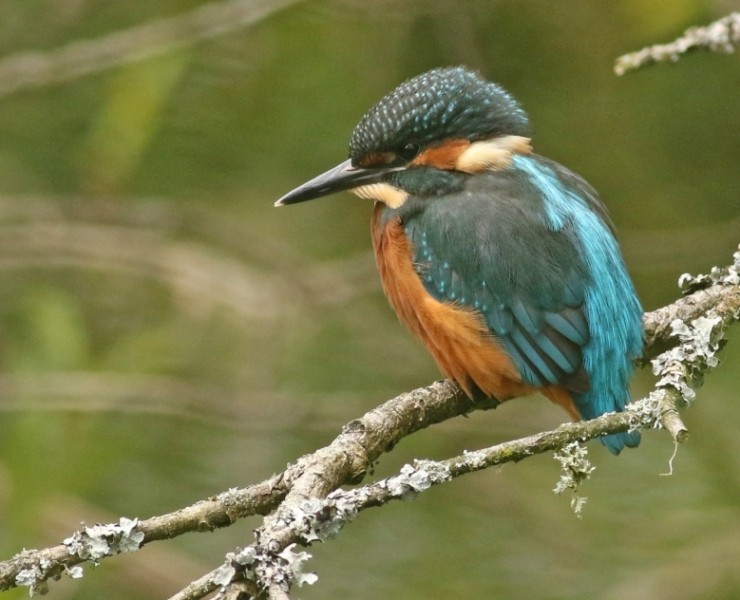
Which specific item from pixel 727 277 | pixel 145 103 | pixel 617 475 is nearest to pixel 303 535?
pixel 727 277

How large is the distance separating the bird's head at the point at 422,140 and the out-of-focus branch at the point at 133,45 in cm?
98

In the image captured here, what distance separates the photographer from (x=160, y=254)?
4809 millimetres

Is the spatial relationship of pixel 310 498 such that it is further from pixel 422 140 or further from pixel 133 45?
pixel 133 45

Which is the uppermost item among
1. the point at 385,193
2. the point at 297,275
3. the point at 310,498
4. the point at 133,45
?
the point at 133,45

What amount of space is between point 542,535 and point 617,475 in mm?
397

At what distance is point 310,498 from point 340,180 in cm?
147

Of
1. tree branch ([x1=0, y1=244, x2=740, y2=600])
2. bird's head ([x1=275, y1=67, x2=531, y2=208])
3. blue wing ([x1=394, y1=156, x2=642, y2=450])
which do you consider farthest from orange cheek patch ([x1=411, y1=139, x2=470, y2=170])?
tree branch ([x1=0, y1=244, x2=740, y2=600])

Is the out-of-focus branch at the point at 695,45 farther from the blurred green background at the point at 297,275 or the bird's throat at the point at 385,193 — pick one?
the blurred green background at the point at 297,275

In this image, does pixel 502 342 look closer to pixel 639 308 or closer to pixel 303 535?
pixel 639 308

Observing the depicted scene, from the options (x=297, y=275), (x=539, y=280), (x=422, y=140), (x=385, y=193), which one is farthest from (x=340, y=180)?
(x=297, y=275)

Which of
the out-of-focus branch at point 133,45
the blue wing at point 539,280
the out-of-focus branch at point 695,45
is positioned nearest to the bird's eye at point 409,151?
the blue wing at point 539,280

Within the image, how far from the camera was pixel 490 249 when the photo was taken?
3133 millimetres

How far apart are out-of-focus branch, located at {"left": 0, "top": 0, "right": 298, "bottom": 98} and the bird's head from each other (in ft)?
3.23

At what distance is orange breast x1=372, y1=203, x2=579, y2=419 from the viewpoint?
123 inches
